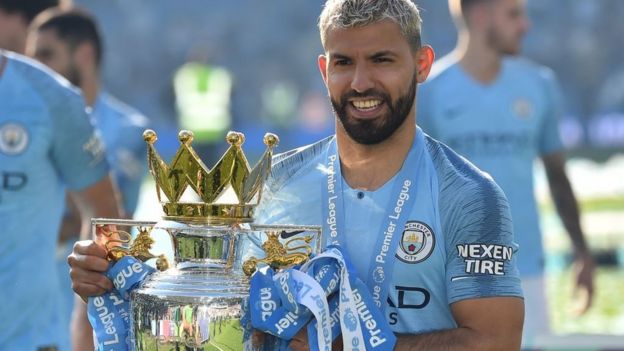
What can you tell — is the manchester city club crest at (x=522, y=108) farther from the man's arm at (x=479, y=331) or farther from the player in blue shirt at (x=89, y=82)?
the man's arm at (x=479, y=331)

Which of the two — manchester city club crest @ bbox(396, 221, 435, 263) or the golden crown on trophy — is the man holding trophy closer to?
manchester city club crest @ bbox(396, 221, 435, 263)

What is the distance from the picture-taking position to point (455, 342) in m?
3.33

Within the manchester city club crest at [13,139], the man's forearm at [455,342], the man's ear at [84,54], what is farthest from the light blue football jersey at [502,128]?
the man's forearm at [455,342]

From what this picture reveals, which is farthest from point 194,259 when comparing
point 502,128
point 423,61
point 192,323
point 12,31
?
point 502,128

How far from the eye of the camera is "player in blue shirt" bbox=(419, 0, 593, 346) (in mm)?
6516

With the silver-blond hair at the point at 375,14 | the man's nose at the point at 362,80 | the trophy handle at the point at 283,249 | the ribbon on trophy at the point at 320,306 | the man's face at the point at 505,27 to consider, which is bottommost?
the ribbon on trophy at the point at 320,306

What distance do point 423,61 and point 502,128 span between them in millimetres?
3081

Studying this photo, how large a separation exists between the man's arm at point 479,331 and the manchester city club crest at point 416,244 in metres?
0.15

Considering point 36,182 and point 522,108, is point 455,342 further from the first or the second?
point 522,108

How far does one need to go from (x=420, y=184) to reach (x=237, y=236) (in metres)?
0.48

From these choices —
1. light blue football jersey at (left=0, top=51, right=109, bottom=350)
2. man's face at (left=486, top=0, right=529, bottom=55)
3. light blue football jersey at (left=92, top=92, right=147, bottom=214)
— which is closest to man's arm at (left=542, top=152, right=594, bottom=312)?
man's face at (left=486, top=0, right=529, bottom=55)

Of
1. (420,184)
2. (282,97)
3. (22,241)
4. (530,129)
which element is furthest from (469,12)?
(282,97)

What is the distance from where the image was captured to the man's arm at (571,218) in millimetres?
6898

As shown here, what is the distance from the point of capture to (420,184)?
3521 millimetres
